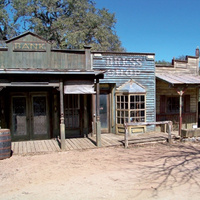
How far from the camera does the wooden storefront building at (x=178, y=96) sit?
472 inches

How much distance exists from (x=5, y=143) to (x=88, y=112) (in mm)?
4310

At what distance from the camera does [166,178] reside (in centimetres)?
534

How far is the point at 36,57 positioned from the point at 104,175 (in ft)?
18.5

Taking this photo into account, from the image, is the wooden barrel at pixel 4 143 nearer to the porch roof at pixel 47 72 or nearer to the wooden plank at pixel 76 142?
the porch roof at pixel 47 72

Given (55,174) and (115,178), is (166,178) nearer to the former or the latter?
(115,178)

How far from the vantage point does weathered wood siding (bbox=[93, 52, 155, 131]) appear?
10430mm

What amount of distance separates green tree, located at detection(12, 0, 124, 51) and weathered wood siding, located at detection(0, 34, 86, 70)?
12.1m

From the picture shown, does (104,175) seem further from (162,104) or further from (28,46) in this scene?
(162,104)

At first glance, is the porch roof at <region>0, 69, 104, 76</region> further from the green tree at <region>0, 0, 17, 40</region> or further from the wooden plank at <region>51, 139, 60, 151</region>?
the green tree at <region>0, 0, 17, 40</region>

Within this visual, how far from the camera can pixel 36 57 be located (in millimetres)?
8820

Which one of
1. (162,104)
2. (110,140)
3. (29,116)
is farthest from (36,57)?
(162,104)

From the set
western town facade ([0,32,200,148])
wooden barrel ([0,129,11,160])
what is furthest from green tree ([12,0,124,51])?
wooden barrel ([0,129,11,160])

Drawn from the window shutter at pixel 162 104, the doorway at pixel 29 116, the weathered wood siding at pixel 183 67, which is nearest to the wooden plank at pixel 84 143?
the doorway at pixel 29 116

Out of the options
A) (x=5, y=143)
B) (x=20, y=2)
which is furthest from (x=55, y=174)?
(x=20, y=2)
